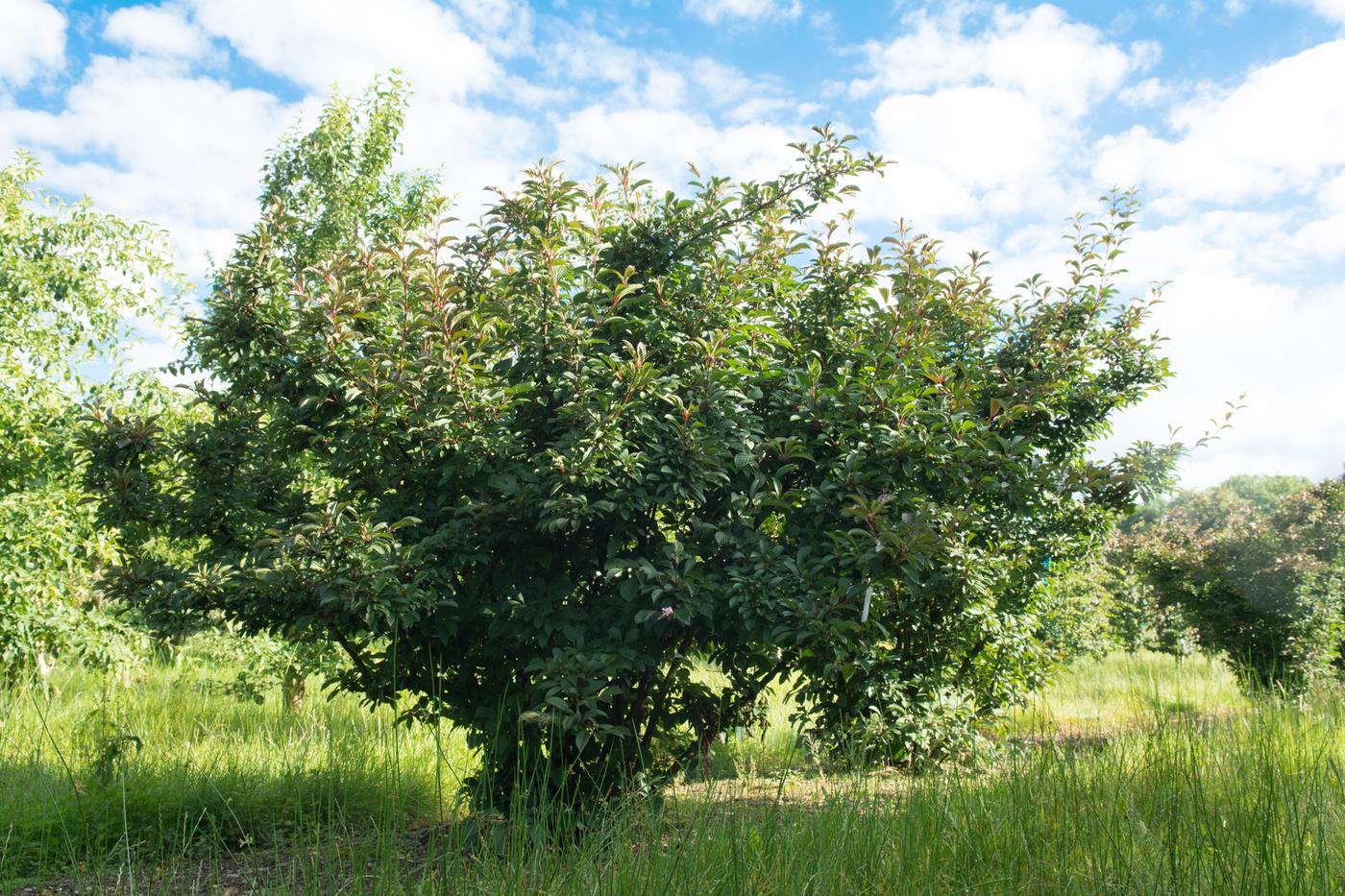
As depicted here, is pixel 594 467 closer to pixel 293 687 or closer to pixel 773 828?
pixel 773 828

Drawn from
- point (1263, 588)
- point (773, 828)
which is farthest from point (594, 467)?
point (1263, 588)

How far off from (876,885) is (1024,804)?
3.27ft

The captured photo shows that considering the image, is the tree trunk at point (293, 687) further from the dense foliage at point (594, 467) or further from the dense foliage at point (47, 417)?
the dense foliage at point (594, 467)

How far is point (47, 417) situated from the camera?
909 cm

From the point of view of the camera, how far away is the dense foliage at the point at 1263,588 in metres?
10.5

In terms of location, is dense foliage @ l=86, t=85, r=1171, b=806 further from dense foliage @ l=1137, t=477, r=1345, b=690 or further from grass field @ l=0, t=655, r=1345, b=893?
dense foliage @ l=1137, t=477, r=1345, b=690

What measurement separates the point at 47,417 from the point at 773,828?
8.92m

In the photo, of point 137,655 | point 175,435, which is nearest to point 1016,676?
point 175,435

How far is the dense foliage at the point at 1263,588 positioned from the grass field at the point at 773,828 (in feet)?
14.3

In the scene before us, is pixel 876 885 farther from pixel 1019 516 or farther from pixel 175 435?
pixel 175 435

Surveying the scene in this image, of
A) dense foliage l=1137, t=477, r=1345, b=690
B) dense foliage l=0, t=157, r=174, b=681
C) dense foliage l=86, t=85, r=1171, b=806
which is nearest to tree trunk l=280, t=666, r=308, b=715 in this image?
dense foliage l=0, t=157, r=174, b=681

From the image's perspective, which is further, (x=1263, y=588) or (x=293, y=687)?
(x=1263, y=588)

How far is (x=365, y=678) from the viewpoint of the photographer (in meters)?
4.66

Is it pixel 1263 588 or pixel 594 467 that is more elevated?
pixel 594 467
